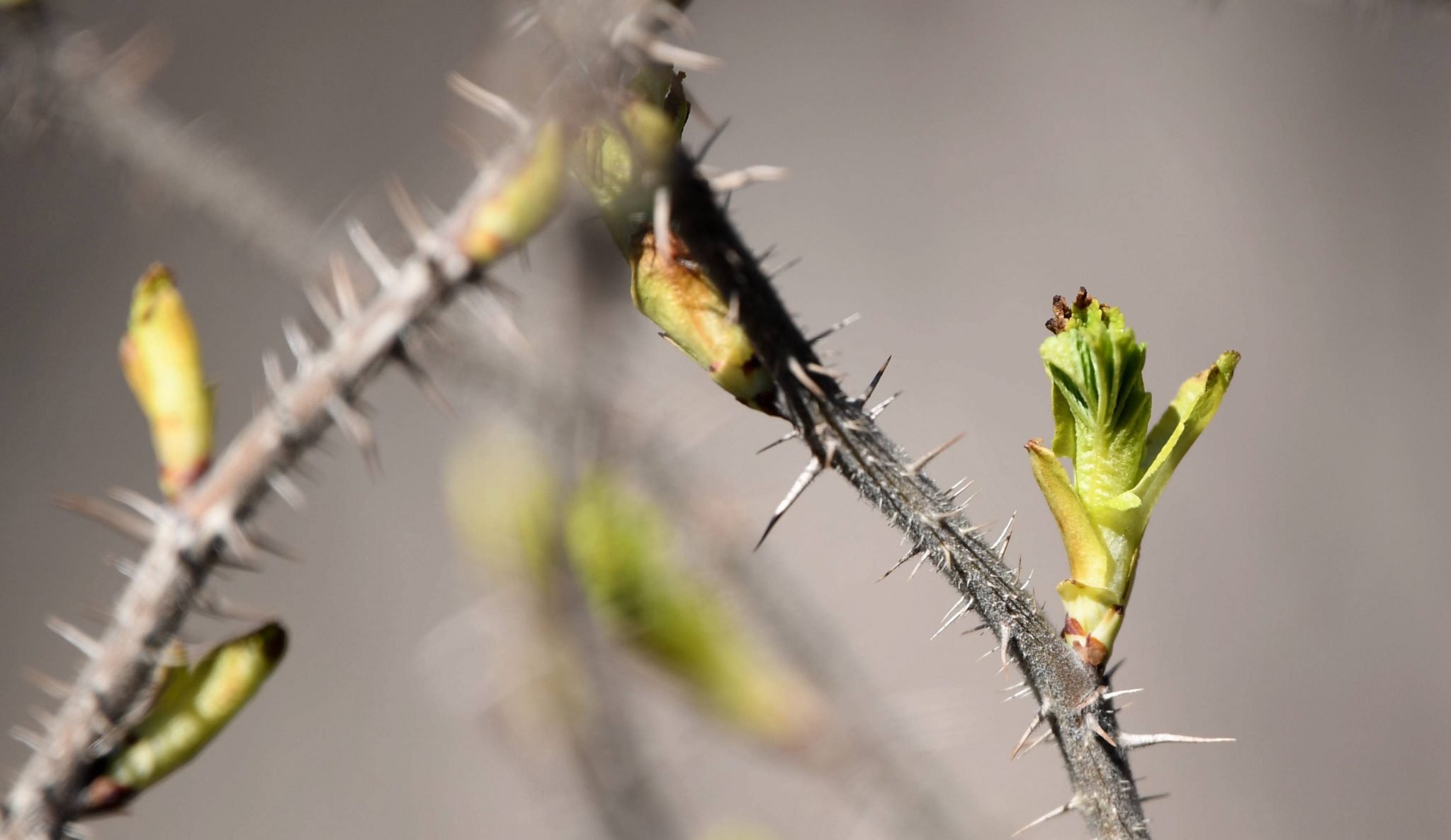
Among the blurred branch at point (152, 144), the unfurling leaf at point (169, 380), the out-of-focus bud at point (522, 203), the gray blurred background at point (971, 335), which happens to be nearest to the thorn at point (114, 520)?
the unfurling leaf at point (169, 380)

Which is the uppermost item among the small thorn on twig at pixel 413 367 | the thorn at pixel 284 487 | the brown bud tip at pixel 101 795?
the small thorn on twig at pixel 413 367

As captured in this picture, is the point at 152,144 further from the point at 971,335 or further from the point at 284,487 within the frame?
the point at 971,335

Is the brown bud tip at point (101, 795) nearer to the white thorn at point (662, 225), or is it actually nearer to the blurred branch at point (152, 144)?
the white thorn at point (662, 225)

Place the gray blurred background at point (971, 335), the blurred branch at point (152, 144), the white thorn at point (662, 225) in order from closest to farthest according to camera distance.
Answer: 1. the white thorn at point (662, 225)
2. the blurred branch at point (152, 144)
3. the gray blurred background at point (971, 335)

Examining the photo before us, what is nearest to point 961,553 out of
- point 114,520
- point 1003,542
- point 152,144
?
point 1003,542

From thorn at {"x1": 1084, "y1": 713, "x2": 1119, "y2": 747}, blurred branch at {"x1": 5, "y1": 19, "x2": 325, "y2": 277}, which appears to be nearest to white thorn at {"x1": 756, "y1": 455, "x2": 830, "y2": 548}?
thorn at {"x1": 1084, "y1": 713, "x2": 1119, "y2": 747}

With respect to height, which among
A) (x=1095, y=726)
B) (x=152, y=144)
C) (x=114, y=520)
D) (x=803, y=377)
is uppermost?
(x=152, y=144)

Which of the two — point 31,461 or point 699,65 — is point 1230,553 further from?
point 31,461
